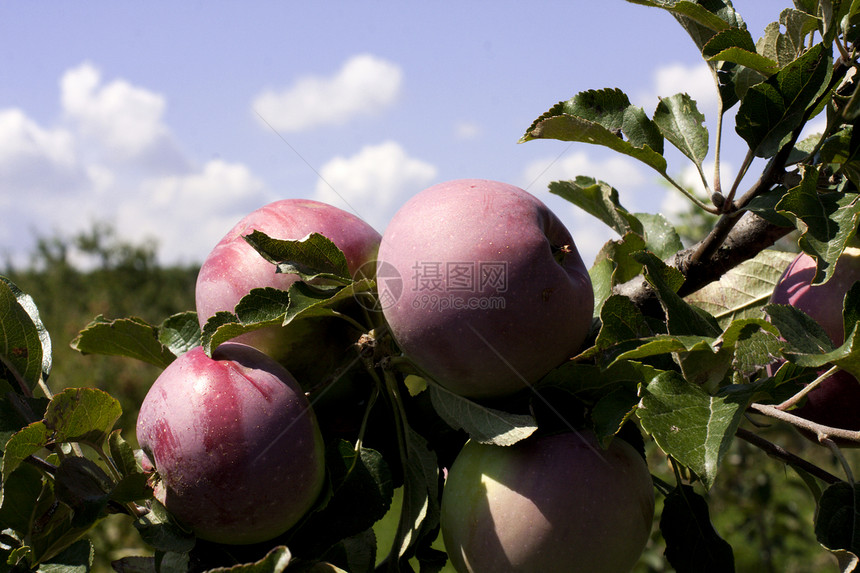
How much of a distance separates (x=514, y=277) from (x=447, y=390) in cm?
18

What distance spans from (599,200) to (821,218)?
0.42 m

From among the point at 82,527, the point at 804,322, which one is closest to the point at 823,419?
the point at 804,322

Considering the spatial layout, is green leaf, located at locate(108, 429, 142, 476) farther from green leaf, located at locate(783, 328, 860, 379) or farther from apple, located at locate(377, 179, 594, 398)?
green leaf, located at locate(783, 328, 860, 379)

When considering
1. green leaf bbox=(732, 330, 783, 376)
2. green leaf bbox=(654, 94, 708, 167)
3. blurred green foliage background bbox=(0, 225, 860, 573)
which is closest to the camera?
green leaf bbox=(732, 330, 783, 376)

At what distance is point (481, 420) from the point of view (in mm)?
812

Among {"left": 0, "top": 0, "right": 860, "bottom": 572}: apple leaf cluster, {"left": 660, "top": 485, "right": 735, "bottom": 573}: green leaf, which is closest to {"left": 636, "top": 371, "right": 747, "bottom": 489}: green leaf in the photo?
{"left": 0, "top": 0, "right": 860, "bottom": 572}: apple leaf cluster

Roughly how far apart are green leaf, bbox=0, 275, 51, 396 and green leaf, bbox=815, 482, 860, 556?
100cm

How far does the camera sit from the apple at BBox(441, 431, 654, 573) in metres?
0.78

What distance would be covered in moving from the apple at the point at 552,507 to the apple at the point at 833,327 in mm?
258

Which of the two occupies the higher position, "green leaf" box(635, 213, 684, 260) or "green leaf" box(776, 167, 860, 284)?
"green leaf" box(776, 167, 860, 284)

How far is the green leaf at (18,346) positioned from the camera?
0.93m

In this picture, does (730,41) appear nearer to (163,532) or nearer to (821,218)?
(821,218)

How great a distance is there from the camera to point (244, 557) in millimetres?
810

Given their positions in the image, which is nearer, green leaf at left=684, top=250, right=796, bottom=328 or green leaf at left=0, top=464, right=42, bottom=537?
green leaf at left=0, top=464, right=42, bottom=537
